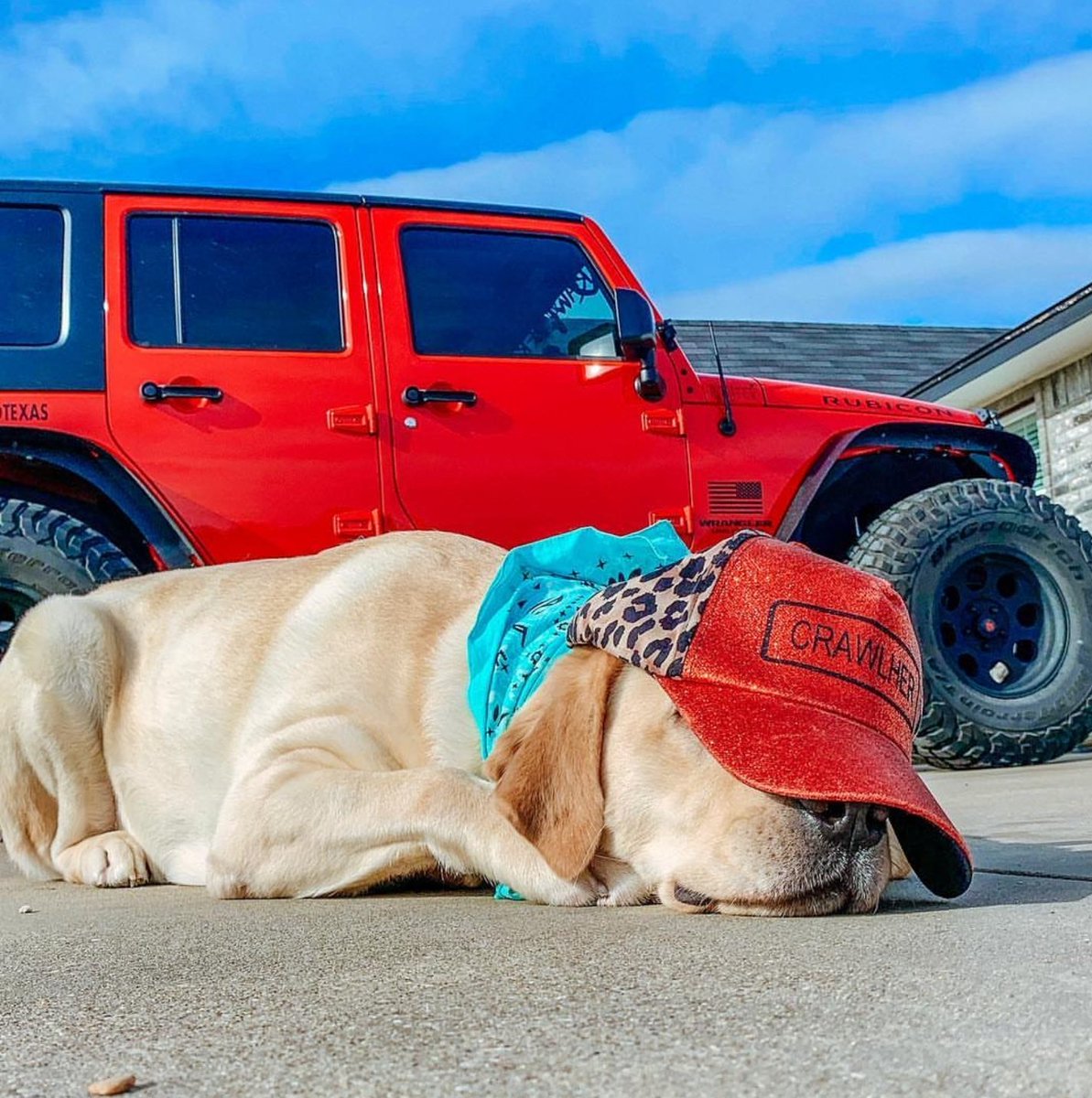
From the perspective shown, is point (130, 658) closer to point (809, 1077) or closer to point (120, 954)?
point (120, 954)

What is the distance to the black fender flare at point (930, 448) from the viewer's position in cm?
551

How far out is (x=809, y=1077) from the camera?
Result: 99 centimetres

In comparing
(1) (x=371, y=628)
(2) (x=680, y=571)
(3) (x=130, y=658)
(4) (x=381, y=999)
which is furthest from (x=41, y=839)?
(4) (x=381, y=999)

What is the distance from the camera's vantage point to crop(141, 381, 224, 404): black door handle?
468 centimetres

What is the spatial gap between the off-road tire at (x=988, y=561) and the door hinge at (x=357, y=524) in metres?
2.09

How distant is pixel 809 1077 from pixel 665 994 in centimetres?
37

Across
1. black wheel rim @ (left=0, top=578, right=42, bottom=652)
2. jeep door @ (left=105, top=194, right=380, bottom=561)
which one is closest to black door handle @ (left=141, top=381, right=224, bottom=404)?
jeep door @ (left=105, top=194, right=380, bottom=561)

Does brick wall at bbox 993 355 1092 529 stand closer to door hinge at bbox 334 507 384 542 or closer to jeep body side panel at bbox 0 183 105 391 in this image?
door hinge at bbox 334 507 384 542

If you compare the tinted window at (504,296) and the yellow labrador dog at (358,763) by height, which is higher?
the tinted window at (504,296)

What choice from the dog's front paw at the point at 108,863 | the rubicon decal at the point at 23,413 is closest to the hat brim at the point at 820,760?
the dog's front paw at the point at 108,863

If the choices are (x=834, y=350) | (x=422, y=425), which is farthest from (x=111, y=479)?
(x=834, y=350)

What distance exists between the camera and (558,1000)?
1.33 metres

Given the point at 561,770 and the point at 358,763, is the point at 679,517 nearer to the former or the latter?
the point at 358,763

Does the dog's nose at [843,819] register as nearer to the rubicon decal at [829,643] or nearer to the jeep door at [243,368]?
the rubicon decal at [829,643]
